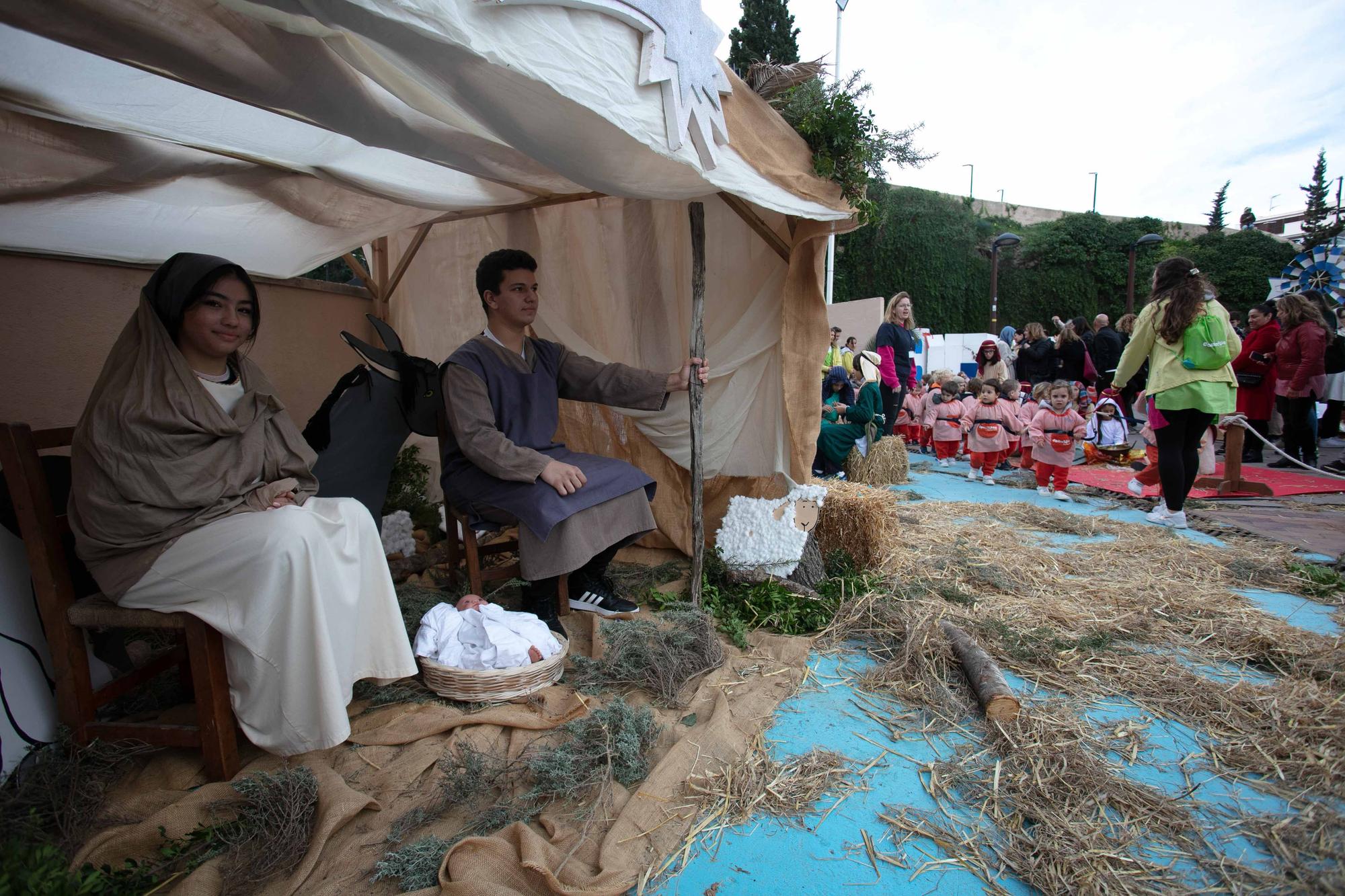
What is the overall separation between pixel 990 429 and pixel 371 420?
574cm

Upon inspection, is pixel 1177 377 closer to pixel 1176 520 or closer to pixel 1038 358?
pixel 1176 520

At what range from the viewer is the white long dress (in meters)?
1.85

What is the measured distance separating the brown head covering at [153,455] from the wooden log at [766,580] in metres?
1.95

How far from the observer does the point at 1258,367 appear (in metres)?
6.94

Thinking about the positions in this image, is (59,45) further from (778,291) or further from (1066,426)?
(1066,426)

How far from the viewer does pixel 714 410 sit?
349 cm

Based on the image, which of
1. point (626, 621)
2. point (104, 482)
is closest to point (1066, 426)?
point (626, 621)

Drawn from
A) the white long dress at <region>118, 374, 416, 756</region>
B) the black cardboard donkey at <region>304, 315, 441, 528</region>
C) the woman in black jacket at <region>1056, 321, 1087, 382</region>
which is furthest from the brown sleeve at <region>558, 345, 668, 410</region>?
the woman in black jacket at <region>1056, 321, 1087, 382</region>

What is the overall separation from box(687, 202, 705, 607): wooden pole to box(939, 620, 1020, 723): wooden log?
3.50 feet

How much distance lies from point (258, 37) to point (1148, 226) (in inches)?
1030

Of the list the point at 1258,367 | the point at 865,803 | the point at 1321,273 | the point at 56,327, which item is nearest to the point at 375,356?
the point at 56,327

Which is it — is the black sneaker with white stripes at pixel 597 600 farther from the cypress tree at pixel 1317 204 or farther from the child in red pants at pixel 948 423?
the cypress tree at pixel 1317 204

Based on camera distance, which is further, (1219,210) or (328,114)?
(1219,210)

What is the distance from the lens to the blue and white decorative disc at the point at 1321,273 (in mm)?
8359
